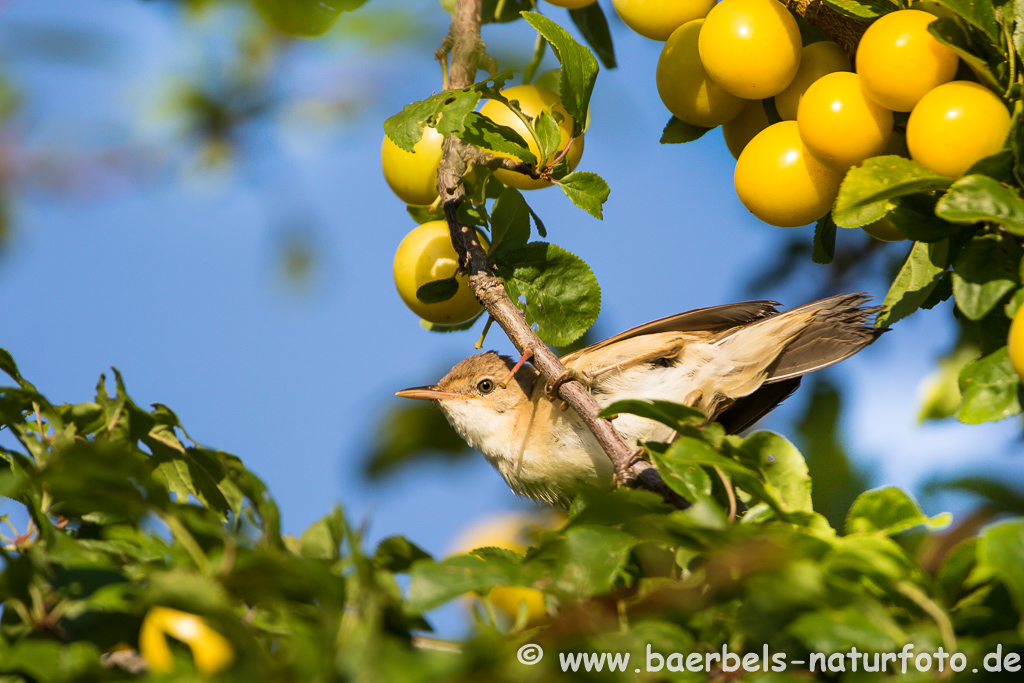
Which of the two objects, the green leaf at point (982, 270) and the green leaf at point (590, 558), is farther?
the green leaf at point (982, 270)

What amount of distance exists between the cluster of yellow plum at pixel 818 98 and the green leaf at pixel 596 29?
0.62 metres

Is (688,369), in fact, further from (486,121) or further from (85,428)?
(85,428)

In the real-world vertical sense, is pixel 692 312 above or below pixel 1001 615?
above

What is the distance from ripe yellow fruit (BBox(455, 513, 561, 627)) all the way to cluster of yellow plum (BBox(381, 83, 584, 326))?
0.61 meters

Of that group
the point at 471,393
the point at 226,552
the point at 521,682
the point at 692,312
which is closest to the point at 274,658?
the point at 226,552

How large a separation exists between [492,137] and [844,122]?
2.41 feet

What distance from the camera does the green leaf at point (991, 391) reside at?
53.1 inches

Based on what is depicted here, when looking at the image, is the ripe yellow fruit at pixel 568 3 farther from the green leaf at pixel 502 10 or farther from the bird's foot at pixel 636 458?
the bird's foot at pixel 636 458

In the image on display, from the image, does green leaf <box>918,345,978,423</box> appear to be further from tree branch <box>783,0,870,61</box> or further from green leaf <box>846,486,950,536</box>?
green leaf <box>846,486,950,536</box>

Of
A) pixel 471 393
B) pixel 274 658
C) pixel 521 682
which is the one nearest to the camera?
pixel 521 682

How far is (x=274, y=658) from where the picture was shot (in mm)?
944

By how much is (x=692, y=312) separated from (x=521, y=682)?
6.78ft

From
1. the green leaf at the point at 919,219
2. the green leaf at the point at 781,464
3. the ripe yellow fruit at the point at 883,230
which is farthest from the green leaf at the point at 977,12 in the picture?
the green leaf at the point at 781,464

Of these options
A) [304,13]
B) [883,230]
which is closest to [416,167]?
[304,13]
